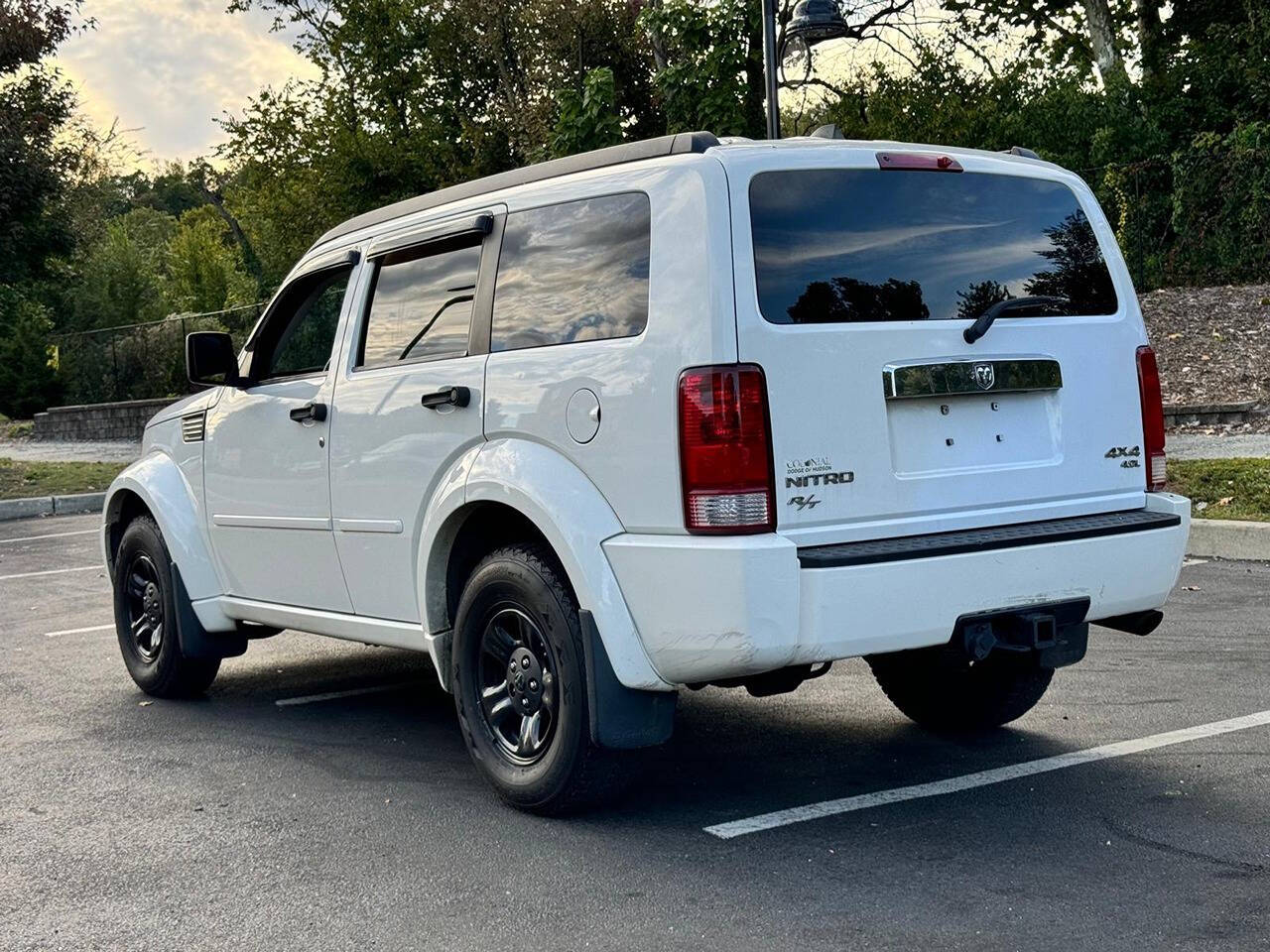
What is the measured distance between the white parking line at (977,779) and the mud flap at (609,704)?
429mm

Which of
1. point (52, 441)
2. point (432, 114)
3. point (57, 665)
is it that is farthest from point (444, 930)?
point (432, 114)

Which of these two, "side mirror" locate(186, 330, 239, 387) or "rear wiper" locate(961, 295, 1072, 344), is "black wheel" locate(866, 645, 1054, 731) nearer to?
"rear wiper" locate(961, 295, 1072, 344)

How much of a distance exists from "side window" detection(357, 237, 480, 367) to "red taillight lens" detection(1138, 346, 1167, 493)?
7.31 feet

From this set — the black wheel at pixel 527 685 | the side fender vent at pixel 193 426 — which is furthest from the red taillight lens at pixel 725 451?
the side fender vent at pixel 193 426

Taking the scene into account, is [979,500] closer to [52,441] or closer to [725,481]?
[725,481]

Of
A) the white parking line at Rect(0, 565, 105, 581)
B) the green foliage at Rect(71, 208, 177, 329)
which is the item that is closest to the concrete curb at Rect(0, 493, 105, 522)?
the white parking line at Rect(0, 565, 105, 581)

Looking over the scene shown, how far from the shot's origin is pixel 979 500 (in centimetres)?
453

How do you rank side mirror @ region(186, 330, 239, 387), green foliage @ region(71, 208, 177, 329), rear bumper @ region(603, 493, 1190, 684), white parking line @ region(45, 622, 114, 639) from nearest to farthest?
rear bumper @ region(603, 493, 1190, 684), side mirror @ region(186, 330, 239, 387), white parking line @ region(45, 622, 114, 639), green foliage @ region(71, 208, 177, 329)

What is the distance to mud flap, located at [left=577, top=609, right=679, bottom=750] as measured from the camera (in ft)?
14.3

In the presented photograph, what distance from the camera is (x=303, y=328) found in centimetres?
611

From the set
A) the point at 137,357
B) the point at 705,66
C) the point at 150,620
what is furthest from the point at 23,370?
the point at 150,620

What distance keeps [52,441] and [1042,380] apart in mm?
27630

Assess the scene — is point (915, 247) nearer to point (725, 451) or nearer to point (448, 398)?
point (725, 451)

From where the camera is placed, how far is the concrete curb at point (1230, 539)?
9531 mm
